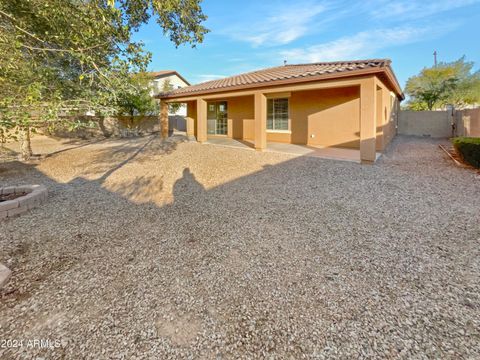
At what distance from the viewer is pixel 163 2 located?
4309 millimetres

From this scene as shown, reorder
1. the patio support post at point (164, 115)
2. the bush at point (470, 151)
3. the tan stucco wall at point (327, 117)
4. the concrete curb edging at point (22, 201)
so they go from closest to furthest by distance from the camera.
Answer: the concrete curb edging at point (22, 201) < the bush at point (470, 151) < the tan stucco wall at point (327, 117) < the patio support post at point (164, 115)

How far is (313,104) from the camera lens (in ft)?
38.7

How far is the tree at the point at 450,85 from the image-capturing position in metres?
Result: 23.1

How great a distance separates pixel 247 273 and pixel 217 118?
1456 centimetres

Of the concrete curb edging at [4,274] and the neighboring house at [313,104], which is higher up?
the neighboring house at [313,104]

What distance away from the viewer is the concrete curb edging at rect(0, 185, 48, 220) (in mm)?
4500

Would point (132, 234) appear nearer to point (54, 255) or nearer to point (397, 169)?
point (54, 255)

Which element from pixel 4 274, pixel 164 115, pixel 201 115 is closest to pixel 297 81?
pixel 201 115

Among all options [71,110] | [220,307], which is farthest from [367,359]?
[71,110]

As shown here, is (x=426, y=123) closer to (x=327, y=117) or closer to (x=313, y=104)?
(x=327, y=117)

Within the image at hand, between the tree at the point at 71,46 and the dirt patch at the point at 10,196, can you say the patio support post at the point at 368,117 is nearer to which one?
the tree at the point at 71,46

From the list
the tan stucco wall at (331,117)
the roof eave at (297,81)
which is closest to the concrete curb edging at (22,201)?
the roof eave at (297,81)

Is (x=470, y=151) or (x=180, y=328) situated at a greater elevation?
(x=470, y=151)

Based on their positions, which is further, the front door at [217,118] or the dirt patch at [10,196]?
the front door at [217,118]
